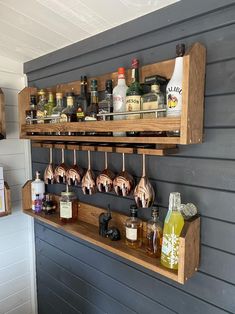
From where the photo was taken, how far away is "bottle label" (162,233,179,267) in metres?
0.82

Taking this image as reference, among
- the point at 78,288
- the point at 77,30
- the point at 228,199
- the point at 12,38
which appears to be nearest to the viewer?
the point at 228,199

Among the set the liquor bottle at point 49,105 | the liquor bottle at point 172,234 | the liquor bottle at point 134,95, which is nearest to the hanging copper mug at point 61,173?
the liquor bottle at point 49,105

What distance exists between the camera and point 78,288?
4.62 feet

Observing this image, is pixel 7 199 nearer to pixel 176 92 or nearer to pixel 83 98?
pixel 83 98

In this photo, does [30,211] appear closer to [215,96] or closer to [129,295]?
[129,295]


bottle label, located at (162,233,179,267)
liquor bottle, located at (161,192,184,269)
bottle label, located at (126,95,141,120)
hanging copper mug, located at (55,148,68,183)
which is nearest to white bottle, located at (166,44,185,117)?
bottle label, located at (126,95,141,120)

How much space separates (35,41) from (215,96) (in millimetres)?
986

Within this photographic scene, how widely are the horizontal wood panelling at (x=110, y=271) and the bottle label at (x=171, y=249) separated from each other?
227mm

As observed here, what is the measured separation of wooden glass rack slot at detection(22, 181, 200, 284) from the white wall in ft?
0.55

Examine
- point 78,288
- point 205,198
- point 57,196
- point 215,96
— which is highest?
point 215,96

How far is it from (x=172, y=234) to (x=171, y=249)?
5 cm

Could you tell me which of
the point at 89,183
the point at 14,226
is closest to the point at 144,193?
the point at 89,183

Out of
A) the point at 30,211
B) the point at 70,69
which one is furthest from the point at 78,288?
the point at 70,69

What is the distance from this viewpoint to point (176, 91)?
0.76 meters
